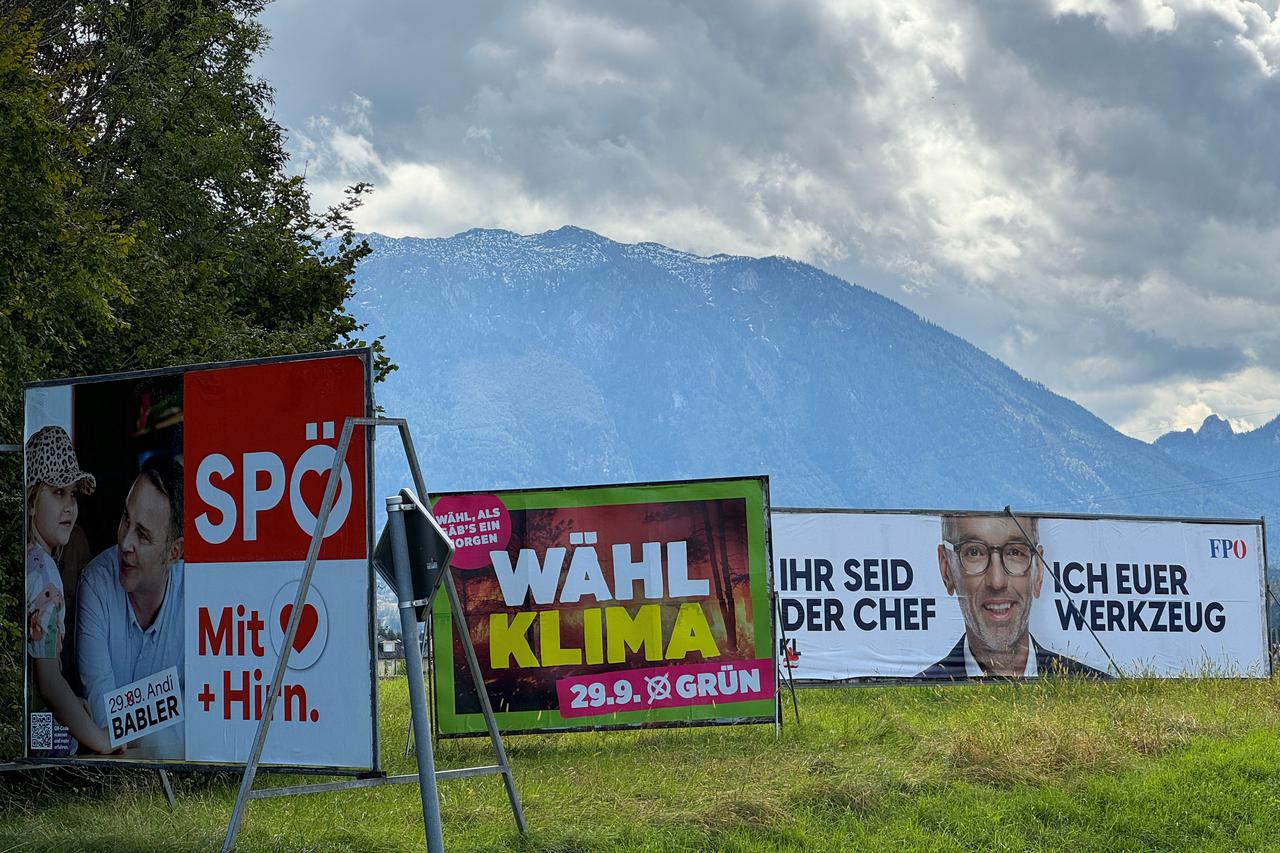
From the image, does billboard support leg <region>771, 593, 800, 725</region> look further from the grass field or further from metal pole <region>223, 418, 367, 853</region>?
metal pole <region>223, 418, 367, 853</region>

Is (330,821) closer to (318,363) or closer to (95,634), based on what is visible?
(95,634)

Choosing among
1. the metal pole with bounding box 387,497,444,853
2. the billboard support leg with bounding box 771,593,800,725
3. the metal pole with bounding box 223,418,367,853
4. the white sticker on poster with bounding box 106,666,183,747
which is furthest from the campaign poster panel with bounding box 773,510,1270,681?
the metal pole with bounding box 223,418,367,853

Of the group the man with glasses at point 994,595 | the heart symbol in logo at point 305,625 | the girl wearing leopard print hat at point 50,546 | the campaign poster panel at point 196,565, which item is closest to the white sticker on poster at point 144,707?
the campaign poster panel at point 196,565

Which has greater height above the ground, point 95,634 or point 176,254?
point 176,254

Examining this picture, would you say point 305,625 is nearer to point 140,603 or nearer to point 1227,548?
point 140,603

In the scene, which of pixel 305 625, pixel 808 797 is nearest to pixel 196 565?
pixel 305 625

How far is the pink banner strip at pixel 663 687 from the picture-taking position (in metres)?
14.4

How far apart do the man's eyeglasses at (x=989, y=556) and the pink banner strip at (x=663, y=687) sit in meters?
7.28

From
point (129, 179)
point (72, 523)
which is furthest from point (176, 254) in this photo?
point (72, 523)

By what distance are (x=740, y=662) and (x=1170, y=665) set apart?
10395mm

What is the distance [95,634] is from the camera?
30.9ft

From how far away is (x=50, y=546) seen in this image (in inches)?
381

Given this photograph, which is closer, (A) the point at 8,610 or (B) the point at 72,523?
(B) the point at 72,523

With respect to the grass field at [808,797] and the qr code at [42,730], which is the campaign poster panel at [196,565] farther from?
the grass field at [808,797]
